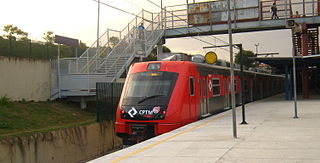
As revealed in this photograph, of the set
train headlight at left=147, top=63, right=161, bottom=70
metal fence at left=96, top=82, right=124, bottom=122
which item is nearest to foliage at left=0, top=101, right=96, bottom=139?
metal fence at left=96, top=82, right=124, bottom=122

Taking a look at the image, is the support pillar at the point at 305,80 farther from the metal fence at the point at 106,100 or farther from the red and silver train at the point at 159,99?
the metal fence at the point at 106,100

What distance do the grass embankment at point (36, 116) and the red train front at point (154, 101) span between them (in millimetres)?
3142

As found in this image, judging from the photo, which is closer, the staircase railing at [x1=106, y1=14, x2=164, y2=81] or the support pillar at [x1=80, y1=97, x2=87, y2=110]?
the support pillar at [x1=80, y1=97, x2=87, y2=110]

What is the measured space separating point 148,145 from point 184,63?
5030 mm

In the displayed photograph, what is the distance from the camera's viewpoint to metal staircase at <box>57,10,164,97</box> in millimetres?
20062

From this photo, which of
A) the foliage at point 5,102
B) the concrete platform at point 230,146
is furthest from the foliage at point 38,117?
the concrete platform at point 230,146

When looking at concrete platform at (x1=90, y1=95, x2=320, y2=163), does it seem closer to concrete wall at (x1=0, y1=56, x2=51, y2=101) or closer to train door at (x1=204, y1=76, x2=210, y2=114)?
train door at (x1=204, y1=76, x2=210, y2=114)

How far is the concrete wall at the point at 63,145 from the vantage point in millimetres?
11859

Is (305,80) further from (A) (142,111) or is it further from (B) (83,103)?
(A) (142,111)

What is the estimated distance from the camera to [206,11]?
30641mm

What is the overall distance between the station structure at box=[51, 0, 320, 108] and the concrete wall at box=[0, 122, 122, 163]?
363cm

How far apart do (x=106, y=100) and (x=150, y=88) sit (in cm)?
498

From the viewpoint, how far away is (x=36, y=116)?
16.2m

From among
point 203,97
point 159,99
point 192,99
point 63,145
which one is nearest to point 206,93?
point 203,97
